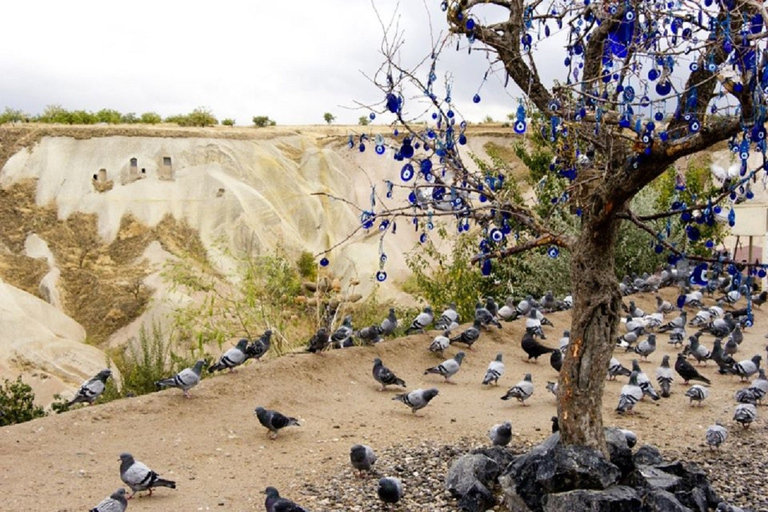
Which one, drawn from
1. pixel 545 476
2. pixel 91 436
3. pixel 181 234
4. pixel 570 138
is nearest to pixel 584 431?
pixel 545 476

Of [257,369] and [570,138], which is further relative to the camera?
[257,369]

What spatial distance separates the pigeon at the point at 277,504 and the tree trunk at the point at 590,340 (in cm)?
209

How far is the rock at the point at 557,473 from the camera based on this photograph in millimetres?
5336

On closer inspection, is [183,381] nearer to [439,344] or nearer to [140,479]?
[140,479]

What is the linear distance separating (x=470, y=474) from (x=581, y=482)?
45.0 inches

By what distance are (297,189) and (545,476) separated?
39.0 meters

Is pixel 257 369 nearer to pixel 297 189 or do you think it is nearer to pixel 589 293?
pixel 589 293

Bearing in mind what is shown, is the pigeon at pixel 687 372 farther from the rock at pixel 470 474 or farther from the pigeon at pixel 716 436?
the rock at pixel 470 474

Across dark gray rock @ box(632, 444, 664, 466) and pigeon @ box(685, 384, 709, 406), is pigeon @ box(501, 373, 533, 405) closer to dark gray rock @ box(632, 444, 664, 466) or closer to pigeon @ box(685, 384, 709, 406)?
pigeon @ box(685, 384, 709, 406)

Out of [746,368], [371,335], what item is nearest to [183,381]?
[371,335]

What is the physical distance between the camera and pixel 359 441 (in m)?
8.28

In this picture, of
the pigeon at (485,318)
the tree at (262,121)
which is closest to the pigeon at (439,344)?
the pigeon at (485,318)

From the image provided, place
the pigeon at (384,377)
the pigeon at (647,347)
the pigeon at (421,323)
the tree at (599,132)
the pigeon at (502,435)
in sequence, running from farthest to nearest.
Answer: the pigeon at (421,323) < the pigeon at (647,347) < the pigeon at (384,377) < the pigeon at (502,435) < the tree at (599,132)

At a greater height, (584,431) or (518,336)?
(584,431)
